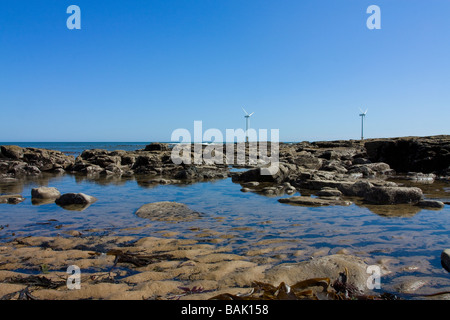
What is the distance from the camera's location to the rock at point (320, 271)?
14.7 ft

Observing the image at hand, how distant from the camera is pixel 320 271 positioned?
4656 mm

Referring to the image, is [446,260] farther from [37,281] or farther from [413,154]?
[413,154]

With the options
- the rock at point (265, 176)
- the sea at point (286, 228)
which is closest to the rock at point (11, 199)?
the sea at point (286, 228)

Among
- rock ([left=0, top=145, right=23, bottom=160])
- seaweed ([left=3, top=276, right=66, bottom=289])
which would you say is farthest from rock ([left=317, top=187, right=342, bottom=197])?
rock ([left=0, top=145, right=23, bottom=160])

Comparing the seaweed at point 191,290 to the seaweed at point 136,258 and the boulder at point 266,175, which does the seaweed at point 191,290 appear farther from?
the boulder at point 266,175

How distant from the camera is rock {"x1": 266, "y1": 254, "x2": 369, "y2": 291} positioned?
4469 millimetres

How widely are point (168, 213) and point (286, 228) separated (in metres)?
3.66

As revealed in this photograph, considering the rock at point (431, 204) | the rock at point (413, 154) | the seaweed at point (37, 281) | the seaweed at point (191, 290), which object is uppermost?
the rock at point (413, 154)

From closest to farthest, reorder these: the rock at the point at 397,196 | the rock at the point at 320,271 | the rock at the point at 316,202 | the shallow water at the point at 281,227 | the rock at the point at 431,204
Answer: the rock at the point at 320,271
the shallow water at the point at 281,227
the rock at the point at 431,204
the rock at the point at 316,202
the rock at the point at 397,196

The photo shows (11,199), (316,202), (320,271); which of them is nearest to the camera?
(320,271)

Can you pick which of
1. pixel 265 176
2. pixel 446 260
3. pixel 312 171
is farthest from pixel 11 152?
pixel 446 260
